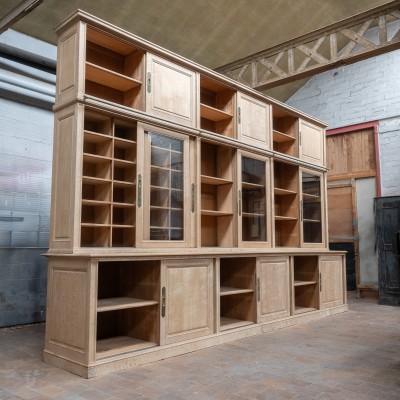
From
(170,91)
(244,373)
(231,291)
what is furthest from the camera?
(231,291)

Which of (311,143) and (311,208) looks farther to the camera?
(311,143)

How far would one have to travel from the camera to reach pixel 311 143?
5.98 metres

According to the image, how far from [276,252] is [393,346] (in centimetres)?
149

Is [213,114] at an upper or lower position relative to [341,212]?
Answer: upper

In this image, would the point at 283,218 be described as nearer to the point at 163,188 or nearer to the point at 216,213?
the point at 216,213

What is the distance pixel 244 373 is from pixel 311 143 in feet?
12.3

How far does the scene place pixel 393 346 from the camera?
390 centimetres

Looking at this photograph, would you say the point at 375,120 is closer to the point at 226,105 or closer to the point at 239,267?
the point at 226,105

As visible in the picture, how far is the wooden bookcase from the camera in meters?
3.27

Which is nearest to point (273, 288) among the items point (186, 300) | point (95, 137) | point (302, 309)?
point (302, 309)

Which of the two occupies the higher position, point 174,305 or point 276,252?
point 276,252

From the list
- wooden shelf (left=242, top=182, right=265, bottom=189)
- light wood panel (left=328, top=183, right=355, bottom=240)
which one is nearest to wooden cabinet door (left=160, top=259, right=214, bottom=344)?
wooden shelf (left=242, top=182, right=265, bottom=189)

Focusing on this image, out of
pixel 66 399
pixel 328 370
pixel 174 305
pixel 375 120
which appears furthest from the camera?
pixel 375 120

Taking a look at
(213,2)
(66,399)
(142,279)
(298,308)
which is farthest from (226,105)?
(66,399)
